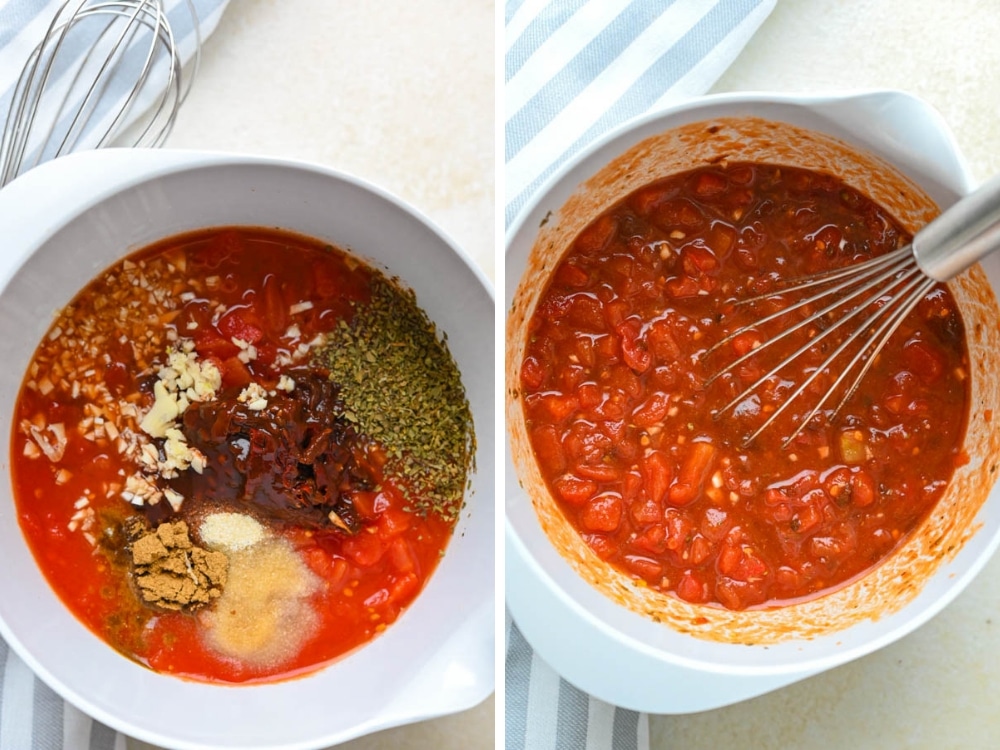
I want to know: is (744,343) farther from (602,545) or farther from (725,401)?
(602,545)

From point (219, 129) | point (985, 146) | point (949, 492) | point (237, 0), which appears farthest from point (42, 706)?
point (985, 146)

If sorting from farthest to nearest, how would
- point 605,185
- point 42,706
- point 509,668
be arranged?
→ point 42,706 → point 509,668 → point 605,185

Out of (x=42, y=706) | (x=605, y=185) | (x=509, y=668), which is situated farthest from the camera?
(x=42, y=706)

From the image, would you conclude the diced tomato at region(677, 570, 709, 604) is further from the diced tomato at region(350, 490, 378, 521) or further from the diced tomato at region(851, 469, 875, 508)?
the diced tomato at region(350, 490, 378, 521)

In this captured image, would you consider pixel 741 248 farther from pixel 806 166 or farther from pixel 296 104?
pixel 296 104

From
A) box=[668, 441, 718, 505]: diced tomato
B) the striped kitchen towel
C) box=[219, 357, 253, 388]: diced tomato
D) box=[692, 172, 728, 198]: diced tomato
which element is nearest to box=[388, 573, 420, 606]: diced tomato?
box=[219, 357, 253, 388]: diced tomato

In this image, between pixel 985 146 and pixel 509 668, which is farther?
pixel 509 668
